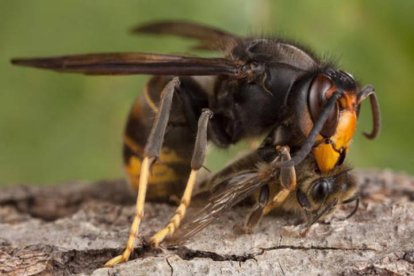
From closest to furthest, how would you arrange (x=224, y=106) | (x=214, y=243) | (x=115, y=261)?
(x=115, y=261) < (x=214, y=243) < (x=224, y=106)

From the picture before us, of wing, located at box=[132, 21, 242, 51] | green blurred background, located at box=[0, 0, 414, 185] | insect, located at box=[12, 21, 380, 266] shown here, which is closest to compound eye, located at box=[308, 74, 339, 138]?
insect, located at box=[12, 21, 380, 266]

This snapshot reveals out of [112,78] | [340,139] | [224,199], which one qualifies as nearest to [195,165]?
[224,199]

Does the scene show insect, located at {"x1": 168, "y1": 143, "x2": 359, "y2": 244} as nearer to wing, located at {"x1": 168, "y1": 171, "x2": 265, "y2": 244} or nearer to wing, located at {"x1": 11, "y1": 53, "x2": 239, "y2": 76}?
wing, located at {"x1": 168, "y1": 171, "x2": 265, "y2": 244}

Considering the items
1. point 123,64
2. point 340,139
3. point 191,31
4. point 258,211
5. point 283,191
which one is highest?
point 191,31

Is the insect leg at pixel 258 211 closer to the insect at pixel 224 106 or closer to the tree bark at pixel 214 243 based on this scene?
the tree bark at pixel 214 243

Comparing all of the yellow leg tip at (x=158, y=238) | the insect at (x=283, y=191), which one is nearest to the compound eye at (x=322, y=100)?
the insect at (x=283, y=191)

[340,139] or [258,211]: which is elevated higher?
[340,139]

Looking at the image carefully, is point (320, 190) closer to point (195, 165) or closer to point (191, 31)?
point (195, 165)
